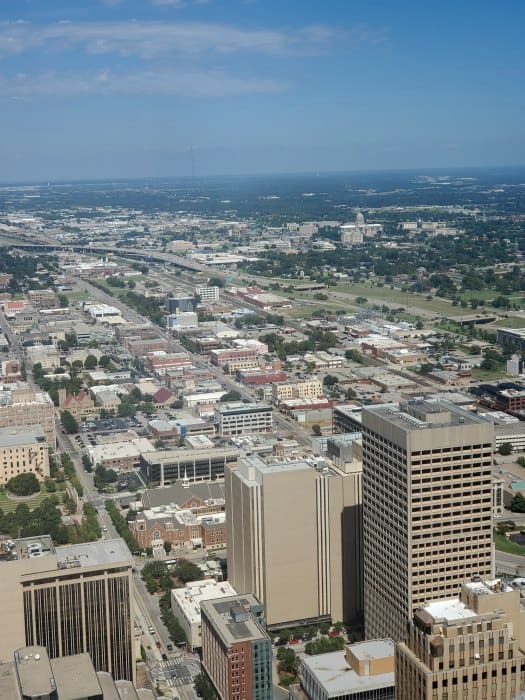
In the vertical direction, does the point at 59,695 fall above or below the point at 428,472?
below

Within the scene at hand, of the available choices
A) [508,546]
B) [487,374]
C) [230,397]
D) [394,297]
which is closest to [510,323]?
[394,297]

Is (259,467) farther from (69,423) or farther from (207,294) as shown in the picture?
(207,294)

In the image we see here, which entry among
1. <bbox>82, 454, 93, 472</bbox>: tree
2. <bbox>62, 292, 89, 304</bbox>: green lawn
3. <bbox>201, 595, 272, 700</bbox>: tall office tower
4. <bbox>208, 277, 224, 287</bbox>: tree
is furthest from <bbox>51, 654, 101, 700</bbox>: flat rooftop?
<bbox>208, 277, 224, 287</bbox>: tree

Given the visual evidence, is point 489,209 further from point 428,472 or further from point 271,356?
point 428,472

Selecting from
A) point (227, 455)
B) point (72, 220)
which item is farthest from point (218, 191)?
point (227, 455)

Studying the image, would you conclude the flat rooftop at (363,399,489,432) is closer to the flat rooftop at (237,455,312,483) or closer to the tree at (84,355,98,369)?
the flat rooftop at (237,455,312,483)

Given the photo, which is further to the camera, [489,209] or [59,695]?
[489,209]
